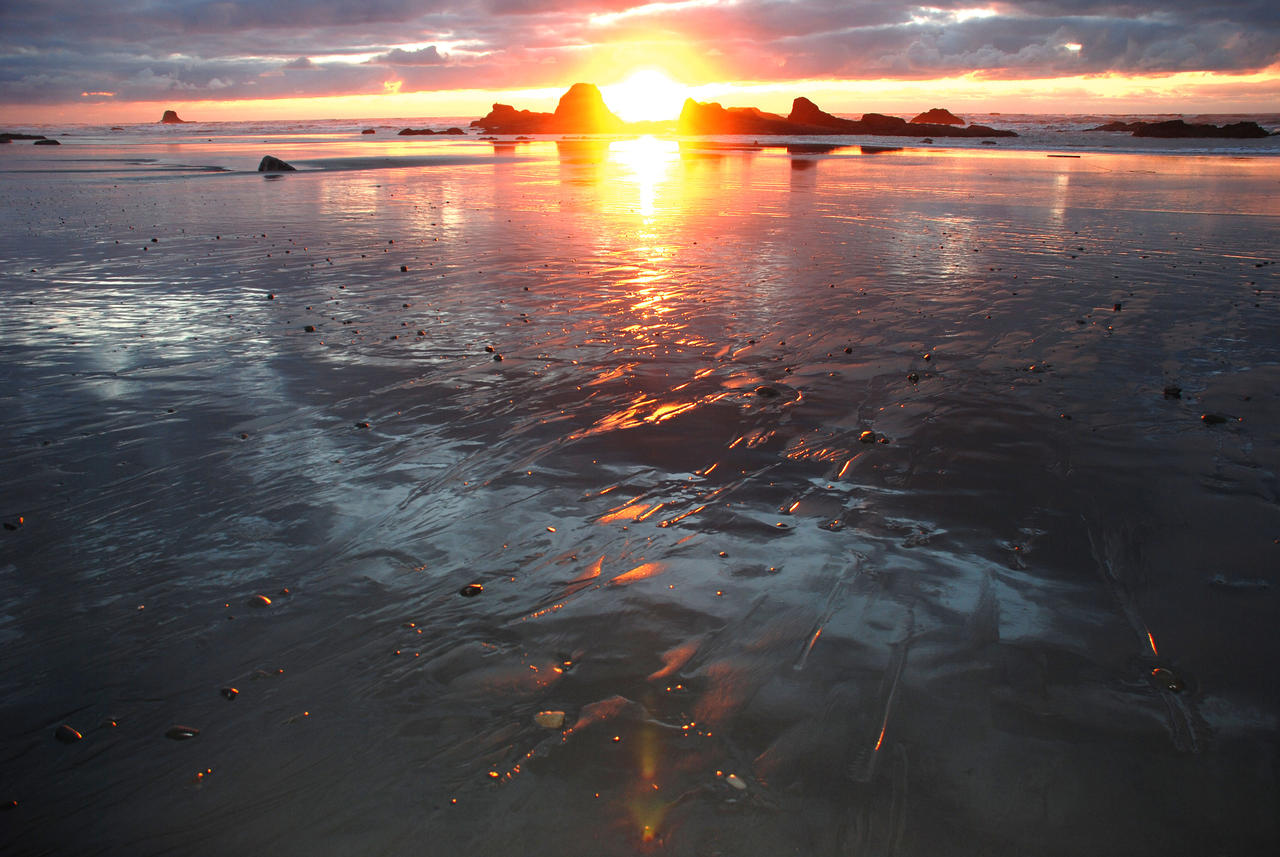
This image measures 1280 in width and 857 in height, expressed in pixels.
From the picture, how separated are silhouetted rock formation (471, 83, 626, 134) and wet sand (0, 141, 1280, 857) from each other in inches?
6925

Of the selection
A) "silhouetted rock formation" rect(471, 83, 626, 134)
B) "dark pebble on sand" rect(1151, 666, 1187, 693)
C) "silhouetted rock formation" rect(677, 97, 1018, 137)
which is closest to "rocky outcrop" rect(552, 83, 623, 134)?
"silhouetted rock formation" rect(471, 83, 626, 134)

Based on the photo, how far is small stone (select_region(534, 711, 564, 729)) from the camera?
10.5ft

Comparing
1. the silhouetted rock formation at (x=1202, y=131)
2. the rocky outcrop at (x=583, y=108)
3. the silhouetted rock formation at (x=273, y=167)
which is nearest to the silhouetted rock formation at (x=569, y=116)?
the rocky outcrop at (x=583, y=108)

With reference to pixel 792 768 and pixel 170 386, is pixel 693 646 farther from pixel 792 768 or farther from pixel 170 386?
pixel 170 386

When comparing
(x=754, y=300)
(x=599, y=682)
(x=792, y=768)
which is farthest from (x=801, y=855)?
(x=754, y=300)

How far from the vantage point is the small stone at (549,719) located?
3.21 meters

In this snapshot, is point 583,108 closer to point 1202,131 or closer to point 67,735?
point 1202,131

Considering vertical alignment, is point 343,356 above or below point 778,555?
above

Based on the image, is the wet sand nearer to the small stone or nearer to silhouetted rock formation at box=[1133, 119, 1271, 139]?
the small stone

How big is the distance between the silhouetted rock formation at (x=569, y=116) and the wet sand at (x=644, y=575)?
577 ft

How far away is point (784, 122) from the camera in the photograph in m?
138

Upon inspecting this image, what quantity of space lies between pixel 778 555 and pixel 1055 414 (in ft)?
12.4

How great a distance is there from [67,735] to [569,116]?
202641 mm

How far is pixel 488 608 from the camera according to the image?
4.00m
